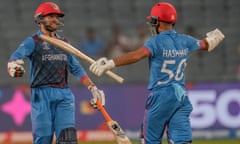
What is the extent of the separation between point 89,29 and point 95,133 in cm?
288

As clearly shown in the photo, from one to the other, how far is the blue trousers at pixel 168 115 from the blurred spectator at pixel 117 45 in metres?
8.43

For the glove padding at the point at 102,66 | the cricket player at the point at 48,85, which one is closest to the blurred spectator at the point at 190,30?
the cricket player at the point at 48,85

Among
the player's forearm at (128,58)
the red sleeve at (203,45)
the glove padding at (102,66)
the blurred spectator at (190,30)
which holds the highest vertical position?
the blurred spectator at (190,30)

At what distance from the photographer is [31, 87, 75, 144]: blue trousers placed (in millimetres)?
10094

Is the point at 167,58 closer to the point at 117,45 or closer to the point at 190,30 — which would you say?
the point at 117,45

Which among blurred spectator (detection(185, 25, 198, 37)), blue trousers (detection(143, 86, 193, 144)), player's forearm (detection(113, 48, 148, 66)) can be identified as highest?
blurred spectator (detection(185, 25, 198, 37))

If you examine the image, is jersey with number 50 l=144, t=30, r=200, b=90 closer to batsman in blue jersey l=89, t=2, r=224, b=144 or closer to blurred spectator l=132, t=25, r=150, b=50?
batsman in blue jersey l=89, t=2, r=224, b=144

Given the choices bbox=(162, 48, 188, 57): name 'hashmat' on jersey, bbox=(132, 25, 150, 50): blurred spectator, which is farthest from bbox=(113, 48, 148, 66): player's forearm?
bbox=(132, 25, 150, 50): blurred spectator

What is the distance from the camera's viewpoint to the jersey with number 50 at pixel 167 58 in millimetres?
9523

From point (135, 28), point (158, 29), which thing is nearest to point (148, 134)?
point (158, 29)

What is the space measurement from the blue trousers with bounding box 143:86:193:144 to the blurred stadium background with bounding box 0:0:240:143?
677cm

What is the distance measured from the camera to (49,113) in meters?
10.2

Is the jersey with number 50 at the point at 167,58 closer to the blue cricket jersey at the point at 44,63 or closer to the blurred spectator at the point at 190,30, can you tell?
the blue cricket jersey at the point at 44,63

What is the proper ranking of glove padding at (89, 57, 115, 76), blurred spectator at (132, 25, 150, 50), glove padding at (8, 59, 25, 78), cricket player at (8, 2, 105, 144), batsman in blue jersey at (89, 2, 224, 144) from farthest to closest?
blurred spectator at (132, 25, 150, 50) < cricket player at (8, 2, 105, 144) < glove padding at (8, 59, 25, 78) < batsman in blue jersey at (89, 2, 224, 144) < glove padding at (89, 57, 115, 76)
